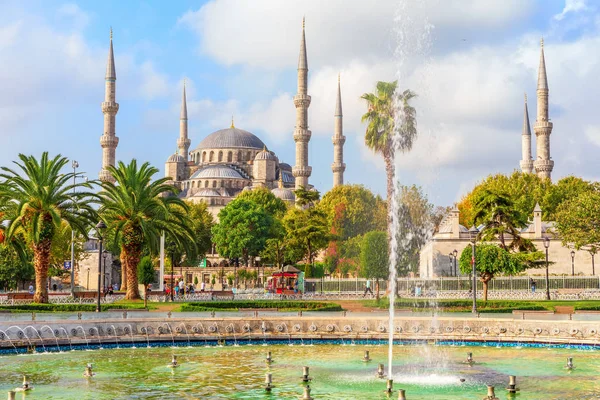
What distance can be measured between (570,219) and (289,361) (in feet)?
89.4

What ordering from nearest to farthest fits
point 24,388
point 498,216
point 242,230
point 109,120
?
point 24,388, point 498,216, point 242,230, point 109,120

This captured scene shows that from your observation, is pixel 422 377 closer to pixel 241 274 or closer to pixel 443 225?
pixel 443 225

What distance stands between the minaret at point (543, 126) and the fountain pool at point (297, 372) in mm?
51976

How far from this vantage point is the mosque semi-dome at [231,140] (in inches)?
4365

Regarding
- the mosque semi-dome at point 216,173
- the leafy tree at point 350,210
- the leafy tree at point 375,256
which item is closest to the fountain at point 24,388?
the leafy tree at point 375,256

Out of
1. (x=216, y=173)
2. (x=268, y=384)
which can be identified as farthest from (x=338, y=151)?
(x=268, y=384)

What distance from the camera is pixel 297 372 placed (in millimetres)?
15586

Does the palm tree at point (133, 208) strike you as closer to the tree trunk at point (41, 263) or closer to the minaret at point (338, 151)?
the tree trunk at point (41, 263)

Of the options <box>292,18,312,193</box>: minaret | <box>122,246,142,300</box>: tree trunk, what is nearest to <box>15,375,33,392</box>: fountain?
<box>122,246,142,300</box>: tree trunk

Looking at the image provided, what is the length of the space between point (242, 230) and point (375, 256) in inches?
1091

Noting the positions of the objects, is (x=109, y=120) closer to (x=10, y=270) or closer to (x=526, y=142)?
(x=10, y=270)

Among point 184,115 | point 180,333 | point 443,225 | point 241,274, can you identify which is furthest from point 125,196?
point 184,115

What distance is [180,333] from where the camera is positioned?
20.3 meters

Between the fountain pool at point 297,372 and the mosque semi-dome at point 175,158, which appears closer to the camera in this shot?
the fountain pool at point 297,372
